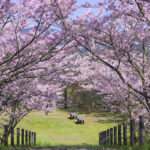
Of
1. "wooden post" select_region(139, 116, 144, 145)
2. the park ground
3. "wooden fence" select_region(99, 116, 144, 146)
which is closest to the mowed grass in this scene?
the park ground

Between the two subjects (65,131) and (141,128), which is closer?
(141,128)

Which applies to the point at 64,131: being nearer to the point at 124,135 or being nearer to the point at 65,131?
the point at 65,131

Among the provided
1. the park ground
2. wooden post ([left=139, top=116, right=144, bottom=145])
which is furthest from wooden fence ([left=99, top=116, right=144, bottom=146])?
the park ground

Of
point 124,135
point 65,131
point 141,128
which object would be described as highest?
point 141,128

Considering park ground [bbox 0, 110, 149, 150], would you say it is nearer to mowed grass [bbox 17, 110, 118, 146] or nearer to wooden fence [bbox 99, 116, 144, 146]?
mowed grass [bbox 17, 110, 118, 146]

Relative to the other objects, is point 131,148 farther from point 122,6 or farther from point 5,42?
point 5,42

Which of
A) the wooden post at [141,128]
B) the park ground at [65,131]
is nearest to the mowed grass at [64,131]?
→ the park ground at [65,131]

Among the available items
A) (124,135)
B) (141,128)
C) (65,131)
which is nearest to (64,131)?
(65,131)

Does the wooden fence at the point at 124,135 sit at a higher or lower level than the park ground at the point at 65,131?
higher

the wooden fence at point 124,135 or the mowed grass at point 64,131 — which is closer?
the wooden fence at point 124,135

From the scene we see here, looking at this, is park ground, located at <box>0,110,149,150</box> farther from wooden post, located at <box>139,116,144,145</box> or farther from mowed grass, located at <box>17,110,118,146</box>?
wooden post, located at <box>139,116,144,145</box>

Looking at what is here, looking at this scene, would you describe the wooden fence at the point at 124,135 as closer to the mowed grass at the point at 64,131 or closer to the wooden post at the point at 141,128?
the wooden post at the point at 141,128

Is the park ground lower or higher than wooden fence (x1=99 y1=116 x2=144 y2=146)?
lower

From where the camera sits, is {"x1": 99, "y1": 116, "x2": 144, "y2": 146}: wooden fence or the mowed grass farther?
the mowed grass
